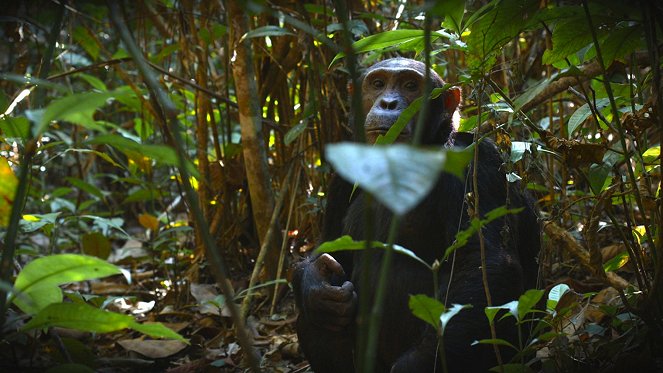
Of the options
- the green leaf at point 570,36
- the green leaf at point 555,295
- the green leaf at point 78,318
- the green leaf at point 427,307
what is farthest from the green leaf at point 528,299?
the green leaf at point 78,318

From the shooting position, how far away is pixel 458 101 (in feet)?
13.6

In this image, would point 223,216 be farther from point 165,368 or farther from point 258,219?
point 165,368

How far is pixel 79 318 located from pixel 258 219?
2.89 m

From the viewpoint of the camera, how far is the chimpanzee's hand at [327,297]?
3.61 metres

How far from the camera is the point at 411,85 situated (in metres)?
4.20

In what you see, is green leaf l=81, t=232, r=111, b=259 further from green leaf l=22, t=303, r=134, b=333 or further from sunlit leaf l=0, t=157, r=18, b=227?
green leaf l=22, t=303, r=134, b=333

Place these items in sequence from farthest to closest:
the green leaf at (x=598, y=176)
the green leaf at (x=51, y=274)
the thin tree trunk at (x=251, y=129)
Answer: the thin tree trunk at (x=251, y=129) < the green leaf at (x=598, y=176) < the green leaf at (x=51, y=274)

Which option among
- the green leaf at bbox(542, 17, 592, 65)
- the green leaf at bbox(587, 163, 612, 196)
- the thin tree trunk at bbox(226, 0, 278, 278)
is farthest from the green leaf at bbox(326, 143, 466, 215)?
the thin tree trunk at bbox(226, 0, 278, 278)

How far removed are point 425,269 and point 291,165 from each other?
1691 millimetres

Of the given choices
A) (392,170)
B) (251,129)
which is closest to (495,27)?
(392,170)

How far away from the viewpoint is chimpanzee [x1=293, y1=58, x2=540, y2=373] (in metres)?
3.25

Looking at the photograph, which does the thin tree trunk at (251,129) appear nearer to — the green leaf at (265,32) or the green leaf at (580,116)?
the green leaf at (265,32)

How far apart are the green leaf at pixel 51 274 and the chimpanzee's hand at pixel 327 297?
1711 mm

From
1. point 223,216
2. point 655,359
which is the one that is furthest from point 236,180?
point 655,359
